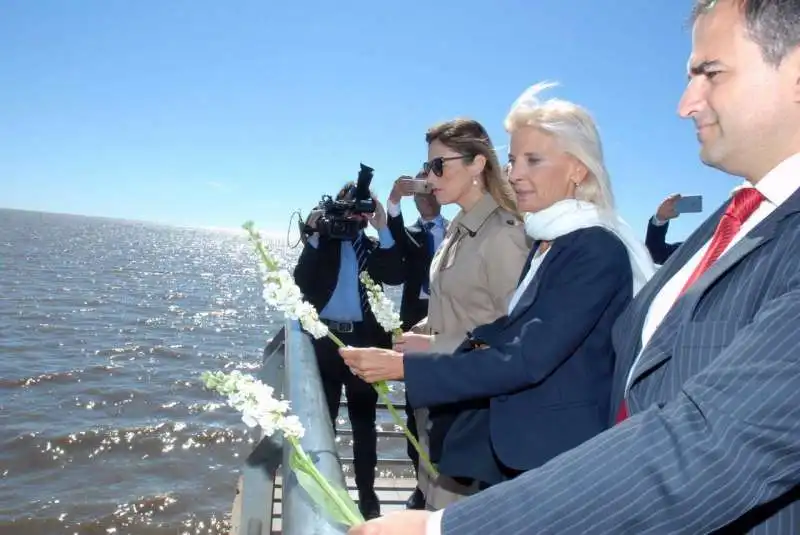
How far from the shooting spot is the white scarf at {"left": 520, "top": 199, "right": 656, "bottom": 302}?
6.41ft

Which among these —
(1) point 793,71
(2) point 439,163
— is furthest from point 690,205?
(1) point 793,71

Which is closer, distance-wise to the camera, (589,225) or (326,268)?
(589,225)

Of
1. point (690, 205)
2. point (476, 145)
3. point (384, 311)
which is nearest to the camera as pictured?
point (476, 145)

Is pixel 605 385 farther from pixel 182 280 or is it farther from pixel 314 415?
pixel 182 280

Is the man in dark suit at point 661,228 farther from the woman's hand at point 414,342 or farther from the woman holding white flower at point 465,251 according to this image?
the woman's hand at point 414,342

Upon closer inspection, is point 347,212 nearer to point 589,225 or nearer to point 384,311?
point 384,311

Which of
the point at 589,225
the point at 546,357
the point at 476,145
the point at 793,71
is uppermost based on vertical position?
the point at 476,145

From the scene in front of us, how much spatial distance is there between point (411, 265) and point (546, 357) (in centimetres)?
326

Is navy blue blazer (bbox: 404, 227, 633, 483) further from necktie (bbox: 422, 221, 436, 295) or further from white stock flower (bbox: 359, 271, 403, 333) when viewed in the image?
necktie (bbox: 422, 221, 436, 295)

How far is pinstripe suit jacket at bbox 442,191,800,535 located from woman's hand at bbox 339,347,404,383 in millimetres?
1202

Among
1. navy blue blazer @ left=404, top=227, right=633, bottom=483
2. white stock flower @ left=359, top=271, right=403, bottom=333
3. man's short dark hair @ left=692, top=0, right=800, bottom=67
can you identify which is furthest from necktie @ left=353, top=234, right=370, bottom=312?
man's short dark hair @ left=692, top=0, right=800, bottom=67

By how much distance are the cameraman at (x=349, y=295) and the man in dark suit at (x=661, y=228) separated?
195cm

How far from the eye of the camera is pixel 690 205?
13.5ft

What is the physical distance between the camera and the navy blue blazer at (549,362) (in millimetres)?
1783
